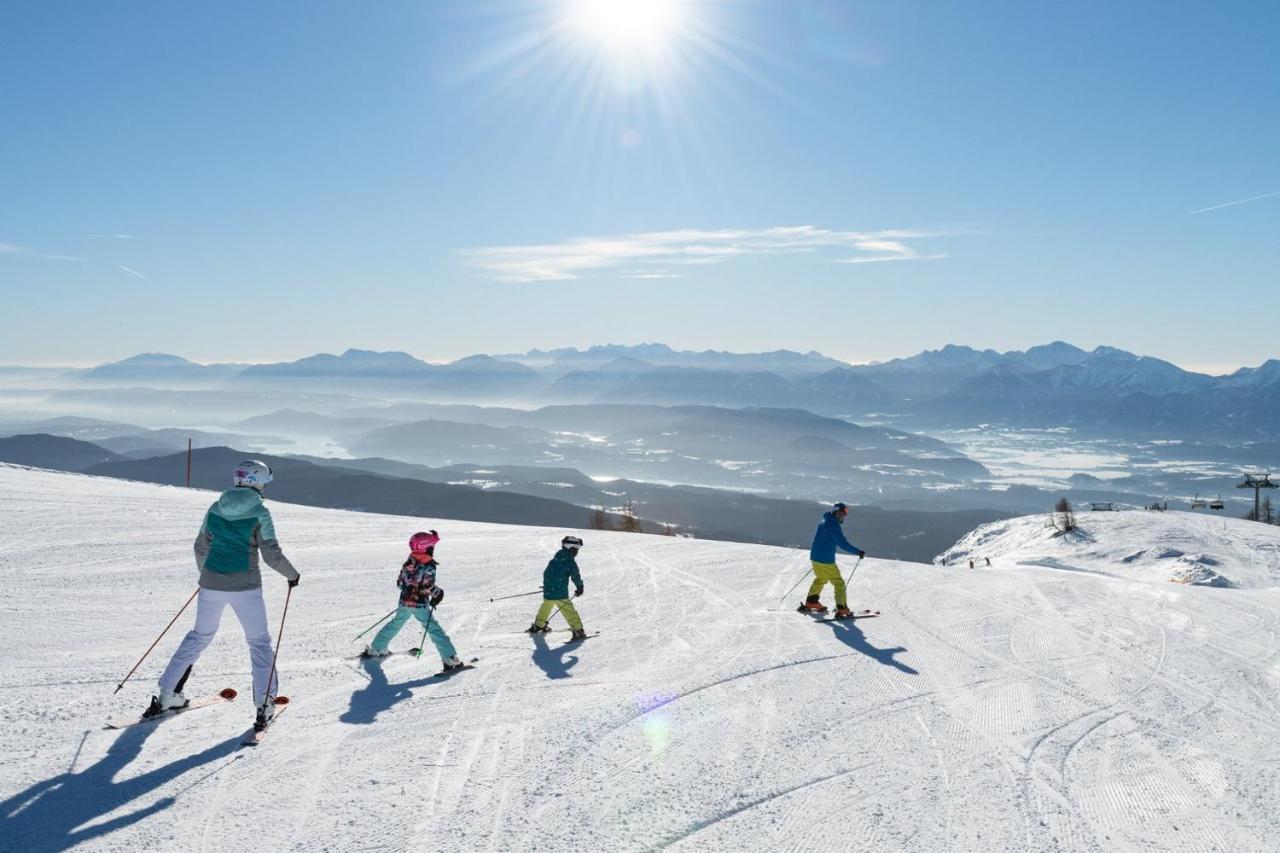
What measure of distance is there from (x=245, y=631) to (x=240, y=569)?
1.73 feet

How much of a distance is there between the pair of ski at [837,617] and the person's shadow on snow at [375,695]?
21.4ft

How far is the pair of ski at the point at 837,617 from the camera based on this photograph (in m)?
12.2

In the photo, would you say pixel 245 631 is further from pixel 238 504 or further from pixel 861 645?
pixel 861 645

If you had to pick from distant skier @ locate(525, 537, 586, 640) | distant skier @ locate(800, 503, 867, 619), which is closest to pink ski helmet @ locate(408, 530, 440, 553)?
distant skier @ locate(525, 537, 586, 640)

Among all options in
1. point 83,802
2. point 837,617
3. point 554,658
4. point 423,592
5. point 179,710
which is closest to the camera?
point 83,802

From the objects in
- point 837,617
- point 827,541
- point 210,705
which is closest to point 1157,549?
point 837,617

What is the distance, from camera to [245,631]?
6.30 metres

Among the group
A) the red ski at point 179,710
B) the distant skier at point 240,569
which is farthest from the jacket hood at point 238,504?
the red ski at point 179,710

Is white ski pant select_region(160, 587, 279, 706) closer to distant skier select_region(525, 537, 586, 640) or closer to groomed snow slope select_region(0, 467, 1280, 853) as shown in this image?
groomed snow slope select_region(0, 467, 1280, 853)

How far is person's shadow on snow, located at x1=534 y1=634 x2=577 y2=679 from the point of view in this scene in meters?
8.64

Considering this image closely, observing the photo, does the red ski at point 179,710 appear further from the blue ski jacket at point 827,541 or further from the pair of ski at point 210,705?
the blue ski jacket at point 827,541

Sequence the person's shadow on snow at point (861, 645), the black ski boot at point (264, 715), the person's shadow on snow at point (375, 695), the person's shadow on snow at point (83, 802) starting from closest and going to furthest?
the person's shadow on snow at point (83, 802)
the black ski boot at point (264, 715)
the person's shadow on snow at point (375, 695)
the person's shadow on snow at point (861, 645)

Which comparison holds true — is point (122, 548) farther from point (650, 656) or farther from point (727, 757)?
point (727, 757)

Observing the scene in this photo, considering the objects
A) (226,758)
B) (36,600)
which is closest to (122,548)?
(36,600)
